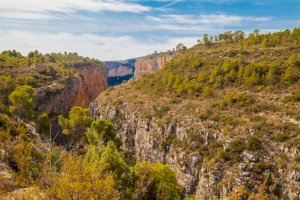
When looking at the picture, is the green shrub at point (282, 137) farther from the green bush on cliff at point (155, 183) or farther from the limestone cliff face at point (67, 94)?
the limestone cliff face at point (67, 94)

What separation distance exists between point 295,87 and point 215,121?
1745 cm

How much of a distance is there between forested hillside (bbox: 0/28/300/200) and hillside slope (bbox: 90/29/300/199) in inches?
7.1

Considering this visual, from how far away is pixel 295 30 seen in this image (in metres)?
108

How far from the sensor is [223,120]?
209 ft

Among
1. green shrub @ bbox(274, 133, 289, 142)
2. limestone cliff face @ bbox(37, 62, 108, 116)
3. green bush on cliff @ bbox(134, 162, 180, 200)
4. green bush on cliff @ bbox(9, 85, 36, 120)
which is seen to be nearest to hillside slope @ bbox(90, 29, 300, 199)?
green shrub @ bbox(274, 133, 289, 142)

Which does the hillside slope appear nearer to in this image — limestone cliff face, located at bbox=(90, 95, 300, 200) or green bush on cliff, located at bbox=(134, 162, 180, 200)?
limestone cliff face, located at bbox=(90, 95, 300, 200)

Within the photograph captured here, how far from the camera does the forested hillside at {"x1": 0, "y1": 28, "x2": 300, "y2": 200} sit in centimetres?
2621

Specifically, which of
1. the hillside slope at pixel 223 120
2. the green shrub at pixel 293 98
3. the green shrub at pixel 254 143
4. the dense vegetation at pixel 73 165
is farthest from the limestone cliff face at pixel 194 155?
the green shrub at pixel 293 98

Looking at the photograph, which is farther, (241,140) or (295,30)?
(295,30)

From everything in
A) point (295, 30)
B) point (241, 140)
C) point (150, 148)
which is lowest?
point (150, 148)

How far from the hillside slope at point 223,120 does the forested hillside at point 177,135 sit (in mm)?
181

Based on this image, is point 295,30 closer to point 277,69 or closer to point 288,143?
point 277,69

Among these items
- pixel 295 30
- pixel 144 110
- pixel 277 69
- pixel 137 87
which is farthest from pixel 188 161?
pixel 295 30

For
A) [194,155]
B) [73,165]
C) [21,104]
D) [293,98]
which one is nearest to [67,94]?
[21,104]
